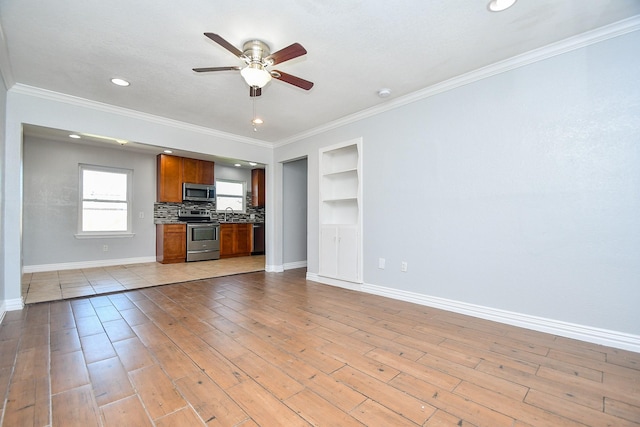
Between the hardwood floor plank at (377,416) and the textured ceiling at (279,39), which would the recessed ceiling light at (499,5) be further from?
the hardwood floor plank at (377,416)

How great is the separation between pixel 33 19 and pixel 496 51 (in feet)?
11.9

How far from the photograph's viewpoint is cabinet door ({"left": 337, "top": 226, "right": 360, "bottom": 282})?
3.90 meters

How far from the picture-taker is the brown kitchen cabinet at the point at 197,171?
20.5 ft

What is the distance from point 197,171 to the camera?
6410 mm

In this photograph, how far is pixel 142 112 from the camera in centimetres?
381

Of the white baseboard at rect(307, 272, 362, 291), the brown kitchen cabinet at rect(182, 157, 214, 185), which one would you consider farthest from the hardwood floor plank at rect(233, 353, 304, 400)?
the brown kitchen cabinet at rect(182, 157, 214, 185)

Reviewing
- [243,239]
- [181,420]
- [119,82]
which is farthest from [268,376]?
[243,239]

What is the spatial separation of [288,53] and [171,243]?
5254 millimetres

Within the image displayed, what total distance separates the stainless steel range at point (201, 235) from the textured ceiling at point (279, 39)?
3.51m

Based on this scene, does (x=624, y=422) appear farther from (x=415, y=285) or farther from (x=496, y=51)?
(x=496, y=51)

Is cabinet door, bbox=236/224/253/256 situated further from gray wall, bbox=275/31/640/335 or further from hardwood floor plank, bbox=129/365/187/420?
hardwood floor plank, bbox=129/365/187/420

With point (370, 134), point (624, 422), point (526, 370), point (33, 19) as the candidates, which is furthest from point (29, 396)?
point (370, 134)

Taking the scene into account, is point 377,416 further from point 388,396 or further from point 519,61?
point 519,61

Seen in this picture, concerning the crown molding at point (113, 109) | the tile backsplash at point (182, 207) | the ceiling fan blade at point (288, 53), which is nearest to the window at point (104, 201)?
the tile backsplash at point (182, 207)
